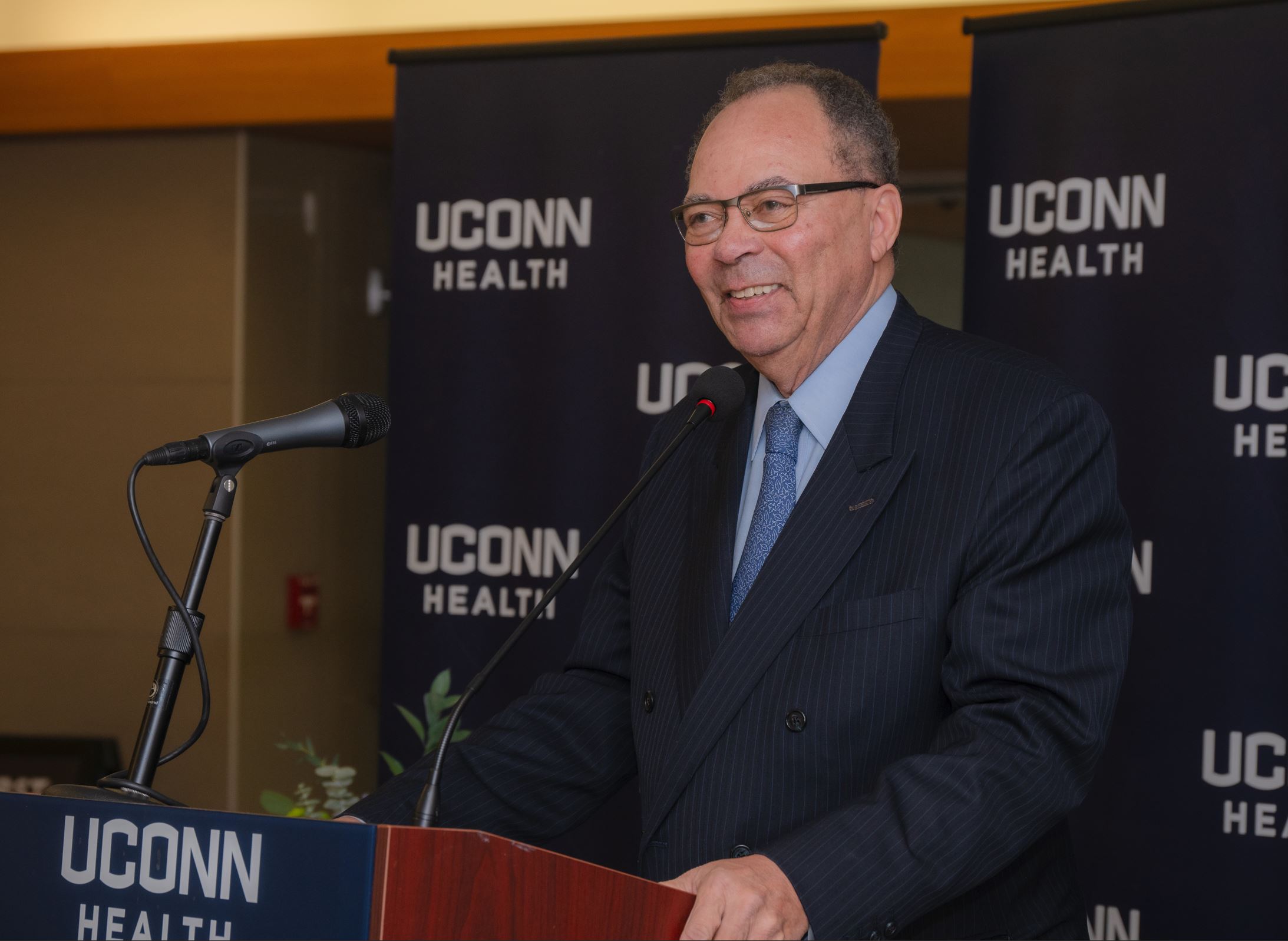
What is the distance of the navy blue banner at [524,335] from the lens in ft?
10.1

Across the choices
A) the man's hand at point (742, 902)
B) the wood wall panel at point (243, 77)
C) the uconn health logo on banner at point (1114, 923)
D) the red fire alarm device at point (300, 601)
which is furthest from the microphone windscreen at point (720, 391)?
the red fire alarm device at point (300, 601)

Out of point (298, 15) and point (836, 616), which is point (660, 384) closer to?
point (836, 616)

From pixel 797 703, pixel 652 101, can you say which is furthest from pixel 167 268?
pixel 797 703

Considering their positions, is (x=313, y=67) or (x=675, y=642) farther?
(x=313, y=67)

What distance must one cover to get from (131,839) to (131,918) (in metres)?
0.06

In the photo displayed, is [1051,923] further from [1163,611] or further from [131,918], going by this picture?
Result: [1163,611]

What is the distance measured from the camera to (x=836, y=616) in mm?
1525

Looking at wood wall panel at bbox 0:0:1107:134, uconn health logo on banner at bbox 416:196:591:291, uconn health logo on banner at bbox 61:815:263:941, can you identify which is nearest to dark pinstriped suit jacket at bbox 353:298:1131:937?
uconn health logo on banner at bbox 61:815:263:941

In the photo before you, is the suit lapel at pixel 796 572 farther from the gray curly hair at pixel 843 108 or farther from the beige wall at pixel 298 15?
the beige wall at pixel 298 15

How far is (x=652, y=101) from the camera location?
308cm

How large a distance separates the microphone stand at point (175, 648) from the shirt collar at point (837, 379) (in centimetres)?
70

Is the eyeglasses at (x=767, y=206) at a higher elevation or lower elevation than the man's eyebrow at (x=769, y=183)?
lower

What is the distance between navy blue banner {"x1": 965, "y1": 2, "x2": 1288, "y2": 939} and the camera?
2609 millimetres

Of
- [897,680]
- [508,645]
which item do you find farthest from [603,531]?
[897,680]
